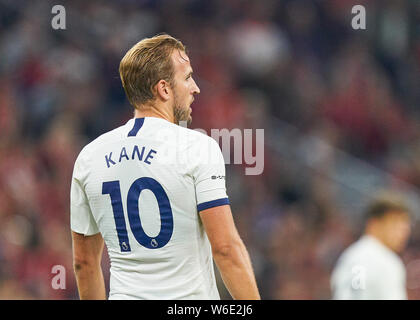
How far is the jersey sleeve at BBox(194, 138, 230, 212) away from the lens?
273 centimetres

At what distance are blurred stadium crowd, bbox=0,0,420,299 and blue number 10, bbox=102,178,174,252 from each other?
3842mm

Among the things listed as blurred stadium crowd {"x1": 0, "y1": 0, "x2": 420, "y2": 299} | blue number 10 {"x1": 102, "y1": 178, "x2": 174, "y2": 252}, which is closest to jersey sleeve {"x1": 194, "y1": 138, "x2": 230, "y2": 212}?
blue number 10 {"x1": 102, "y1": 178, "x2": 174, "y2": 252}

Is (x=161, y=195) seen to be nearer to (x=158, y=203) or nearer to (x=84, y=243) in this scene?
(x=158, y=203)

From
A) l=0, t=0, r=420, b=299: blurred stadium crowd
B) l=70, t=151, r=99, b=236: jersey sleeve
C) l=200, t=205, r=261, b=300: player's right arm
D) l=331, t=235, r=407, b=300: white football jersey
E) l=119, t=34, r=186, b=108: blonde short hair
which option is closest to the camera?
l=200, t=205, r=261, b=300: player's right arm

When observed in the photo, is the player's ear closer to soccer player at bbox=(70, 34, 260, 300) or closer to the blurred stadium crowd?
soccer player at bbox=(70, 34, 260, 300)

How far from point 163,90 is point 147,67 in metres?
0.10

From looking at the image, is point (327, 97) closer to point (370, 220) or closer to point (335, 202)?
point (335, 202)

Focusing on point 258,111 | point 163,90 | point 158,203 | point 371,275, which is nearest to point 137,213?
point 158,203

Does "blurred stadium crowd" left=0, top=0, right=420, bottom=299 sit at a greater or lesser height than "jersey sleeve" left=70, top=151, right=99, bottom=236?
greater

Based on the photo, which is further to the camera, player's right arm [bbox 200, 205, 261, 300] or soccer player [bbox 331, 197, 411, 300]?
soccer player [bbox 331, 197, 411, 300]

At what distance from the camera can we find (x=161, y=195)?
9.13 feet

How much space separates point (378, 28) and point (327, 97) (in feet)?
4.37

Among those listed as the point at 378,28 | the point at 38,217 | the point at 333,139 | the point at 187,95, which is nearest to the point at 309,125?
the point at 333,139

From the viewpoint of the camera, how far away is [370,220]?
5426 mm
